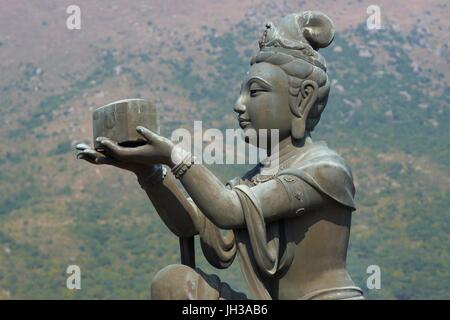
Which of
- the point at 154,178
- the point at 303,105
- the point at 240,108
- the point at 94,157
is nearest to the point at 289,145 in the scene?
the point at 303,105

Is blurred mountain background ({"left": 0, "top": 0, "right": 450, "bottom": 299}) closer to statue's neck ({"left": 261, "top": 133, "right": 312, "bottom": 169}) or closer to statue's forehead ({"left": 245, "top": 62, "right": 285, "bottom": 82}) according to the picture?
statue's neck ({"left": 261, "top": 133, "right": 312, "bottom": 169})

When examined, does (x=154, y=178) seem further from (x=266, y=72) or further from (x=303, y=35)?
(x=303, y=35)

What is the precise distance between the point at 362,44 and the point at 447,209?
55.0 ft

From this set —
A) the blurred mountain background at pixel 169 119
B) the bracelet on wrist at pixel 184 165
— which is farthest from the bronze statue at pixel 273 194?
the blurred mountain background at pixel 169 119

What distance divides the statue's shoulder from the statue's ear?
0.20 meters

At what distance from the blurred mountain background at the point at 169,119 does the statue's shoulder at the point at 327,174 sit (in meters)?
27.4

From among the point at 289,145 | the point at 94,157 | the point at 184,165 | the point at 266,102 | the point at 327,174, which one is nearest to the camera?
the point at 184,165

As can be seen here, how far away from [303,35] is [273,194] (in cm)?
116

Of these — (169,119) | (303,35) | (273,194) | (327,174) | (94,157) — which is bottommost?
(273,194)

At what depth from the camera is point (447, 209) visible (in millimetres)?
48719

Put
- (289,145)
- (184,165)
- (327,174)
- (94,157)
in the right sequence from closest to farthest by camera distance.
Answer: (184,165), (94,157), (327,174), (289,145)

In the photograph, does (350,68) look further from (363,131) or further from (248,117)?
(248,117)

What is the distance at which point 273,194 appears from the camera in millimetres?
9977

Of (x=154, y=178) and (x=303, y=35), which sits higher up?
(x=303, y=35)
